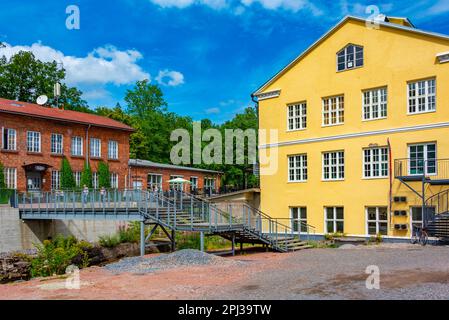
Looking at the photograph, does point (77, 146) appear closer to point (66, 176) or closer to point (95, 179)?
point (66, 176)

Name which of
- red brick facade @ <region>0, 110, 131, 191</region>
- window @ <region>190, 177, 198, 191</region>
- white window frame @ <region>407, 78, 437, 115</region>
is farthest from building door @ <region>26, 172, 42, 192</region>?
white window frame @ <region>407, 78, 437, 115</region>

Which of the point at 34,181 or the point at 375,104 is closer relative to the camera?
the point at 375,104

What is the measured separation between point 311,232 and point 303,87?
8.47 metres

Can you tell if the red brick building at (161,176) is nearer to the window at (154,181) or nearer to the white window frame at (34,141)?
the window at (154,181)

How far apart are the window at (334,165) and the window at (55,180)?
817 inches

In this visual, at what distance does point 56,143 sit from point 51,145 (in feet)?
1.79

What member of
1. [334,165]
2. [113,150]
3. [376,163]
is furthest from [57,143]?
[376,163]

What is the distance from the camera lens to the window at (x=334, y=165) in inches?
1081

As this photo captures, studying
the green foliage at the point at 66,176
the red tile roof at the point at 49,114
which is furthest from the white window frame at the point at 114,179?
the green foliage at the point at 66,176

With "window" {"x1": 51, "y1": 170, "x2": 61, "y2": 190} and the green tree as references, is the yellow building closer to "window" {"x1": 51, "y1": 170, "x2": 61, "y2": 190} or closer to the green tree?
"window" {"x1": 51, "y1": 170, "x2": 61, "y2": 190}

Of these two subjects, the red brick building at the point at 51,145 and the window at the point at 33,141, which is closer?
the red brick building at the point at 51,145

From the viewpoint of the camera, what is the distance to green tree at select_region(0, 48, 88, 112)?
56719 mm

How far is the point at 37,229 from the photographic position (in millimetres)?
30266

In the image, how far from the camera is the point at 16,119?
35.2 metres
